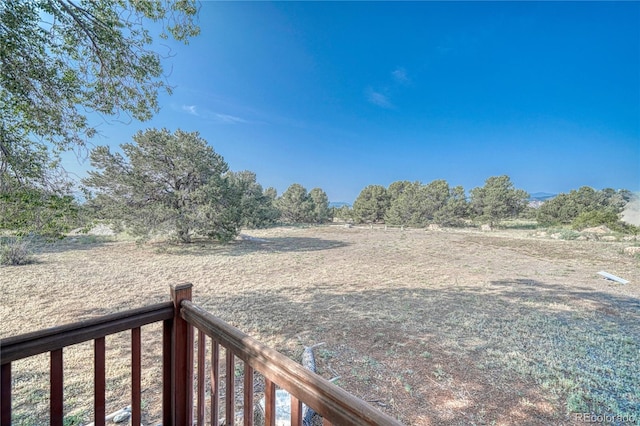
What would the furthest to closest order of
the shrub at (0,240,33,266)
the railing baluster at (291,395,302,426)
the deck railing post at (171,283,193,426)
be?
the shrub at (0,240,33,266) < the deck railing post at (171,283,193,426) < the railing baluster at (291,395,302,426)

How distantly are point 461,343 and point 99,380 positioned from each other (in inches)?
112

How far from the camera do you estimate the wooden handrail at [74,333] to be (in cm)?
80

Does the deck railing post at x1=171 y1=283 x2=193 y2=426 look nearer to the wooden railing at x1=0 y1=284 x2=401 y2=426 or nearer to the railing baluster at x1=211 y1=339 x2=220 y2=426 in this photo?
the wooden railing at x1=0 y1=284 x2=401 y2=426

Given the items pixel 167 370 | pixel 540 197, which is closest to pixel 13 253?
pixel 167 370

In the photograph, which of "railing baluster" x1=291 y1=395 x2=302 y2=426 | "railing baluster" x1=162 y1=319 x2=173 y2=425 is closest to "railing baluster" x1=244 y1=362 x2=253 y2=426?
"railing baluster" x1=291 y1=395 x2=302 y2=426

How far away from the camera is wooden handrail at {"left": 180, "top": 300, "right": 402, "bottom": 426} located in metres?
0.54

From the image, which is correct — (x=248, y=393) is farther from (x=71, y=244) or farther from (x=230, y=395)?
(x=71, y=244)

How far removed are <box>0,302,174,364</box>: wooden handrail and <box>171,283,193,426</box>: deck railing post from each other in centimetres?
6

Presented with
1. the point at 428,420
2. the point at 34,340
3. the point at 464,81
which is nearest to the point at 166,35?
the point at 34,340

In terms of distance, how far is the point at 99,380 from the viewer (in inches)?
38.4

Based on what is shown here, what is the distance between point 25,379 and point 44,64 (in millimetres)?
2700

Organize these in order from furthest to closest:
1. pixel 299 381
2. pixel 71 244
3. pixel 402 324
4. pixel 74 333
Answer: pixel 71 244 < pixel 402 324 < pixel 74 333 < pixel 299 381

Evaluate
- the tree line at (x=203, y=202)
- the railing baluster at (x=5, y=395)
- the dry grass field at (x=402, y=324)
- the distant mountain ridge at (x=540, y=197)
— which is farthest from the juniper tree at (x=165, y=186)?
the distant mountain ridge at (x=540, y=197)

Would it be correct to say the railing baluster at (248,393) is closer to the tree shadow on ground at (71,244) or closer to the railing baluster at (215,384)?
the railing baluster at (215,384)
